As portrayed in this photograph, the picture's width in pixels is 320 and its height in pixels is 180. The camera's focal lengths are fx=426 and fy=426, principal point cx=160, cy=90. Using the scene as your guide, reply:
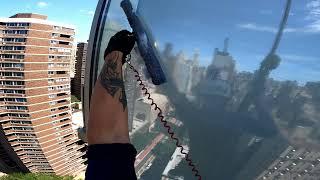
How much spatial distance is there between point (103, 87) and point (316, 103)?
121cm

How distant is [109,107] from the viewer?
2.54 metres

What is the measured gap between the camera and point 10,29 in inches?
1972

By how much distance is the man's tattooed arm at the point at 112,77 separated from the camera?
257cm

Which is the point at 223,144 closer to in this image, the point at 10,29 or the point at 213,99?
the point at 213,99

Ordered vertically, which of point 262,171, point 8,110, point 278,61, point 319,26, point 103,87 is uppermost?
point 319,26

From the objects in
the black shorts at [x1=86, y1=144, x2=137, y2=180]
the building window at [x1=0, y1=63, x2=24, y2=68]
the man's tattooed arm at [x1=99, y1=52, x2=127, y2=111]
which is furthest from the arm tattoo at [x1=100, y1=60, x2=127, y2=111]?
the building window at [x1=0, y1=63, x2=24, y2=68]

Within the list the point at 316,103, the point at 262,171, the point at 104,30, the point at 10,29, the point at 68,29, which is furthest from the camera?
the point at 10,29

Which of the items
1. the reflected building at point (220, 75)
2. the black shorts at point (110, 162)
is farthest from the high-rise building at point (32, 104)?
the reflected building at point (220, 75)

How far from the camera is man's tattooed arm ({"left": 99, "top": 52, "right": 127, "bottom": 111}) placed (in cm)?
257

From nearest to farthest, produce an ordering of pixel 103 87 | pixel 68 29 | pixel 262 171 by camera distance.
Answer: pixel 262 171
pixel 103 87
pixel 68 29

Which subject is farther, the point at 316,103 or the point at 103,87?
the point at 103,87

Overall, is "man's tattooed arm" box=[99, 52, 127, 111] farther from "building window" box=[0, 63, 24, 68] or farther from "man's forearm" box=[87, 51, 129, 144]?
"building window" box=[0, 63, 24, 68]

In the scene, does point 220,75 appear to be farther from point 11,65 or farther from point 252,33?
point 11,65

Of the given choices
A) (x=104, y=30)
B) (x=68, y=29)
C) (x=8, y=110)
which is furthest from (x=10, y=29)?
(x=104, y=30)
